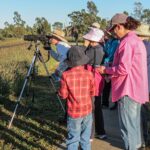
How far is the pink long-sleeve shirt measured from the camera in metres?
4.64

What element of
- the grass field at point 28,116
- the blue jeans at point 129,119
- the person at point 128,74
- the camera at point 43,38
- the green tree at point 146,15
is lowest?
the grass field at point 28,116

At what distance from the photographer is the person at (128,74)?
4.66 meters

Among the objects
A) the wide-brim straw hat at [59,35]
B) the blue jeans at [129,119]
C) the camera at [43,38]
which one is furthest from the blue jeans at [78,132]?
the camera at [43,38]

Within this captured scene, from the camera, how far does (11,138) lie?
6.68m

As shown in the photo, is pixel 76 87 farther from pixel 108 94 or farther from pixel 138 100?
pixel 108 94

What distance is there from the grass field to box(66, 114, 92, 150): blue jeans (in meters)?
1.07

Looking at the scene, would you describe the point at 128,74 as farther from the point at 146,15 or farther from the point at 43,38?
the point at 146,15

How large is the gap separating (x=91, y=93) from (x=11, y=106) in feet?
14.3

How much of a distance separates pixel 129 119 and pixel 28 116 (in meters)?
3.80

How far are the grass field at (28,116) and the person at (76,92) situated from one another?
1.24 m

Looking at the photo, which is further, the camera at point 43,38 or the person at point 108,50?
the camera at point 43,38

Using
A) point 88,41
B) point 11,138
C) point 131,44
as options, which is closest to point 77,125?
point 131,44

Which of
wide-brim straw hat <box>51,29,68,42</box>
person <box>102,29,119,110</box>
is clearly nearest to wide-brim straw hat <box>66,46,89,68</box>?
person <box>102,29,119,110</box>

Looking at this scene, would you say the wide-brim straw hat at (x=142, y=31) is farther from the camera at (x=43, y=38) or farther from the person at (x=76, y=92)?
the camera at (x=43, y=38)
